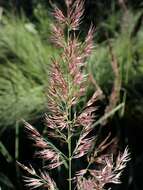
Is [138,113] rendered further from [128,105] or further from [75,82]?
[75,82]

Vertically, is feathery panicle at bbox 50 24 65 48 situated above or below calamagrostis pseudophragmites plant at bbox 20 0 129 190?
above

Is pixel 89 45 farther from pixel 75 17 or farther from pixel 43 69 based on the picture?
pixel 43 69

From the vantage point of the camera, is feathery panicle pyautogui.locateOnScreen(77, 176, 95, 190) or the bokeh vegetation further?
the bokeh vegetation

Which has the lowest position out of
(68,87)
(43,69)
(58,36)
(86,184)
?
(86,184)

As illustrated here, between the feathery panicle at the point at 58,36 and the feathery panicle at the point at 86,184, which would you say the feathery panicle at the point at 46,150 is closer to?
the feathery panicle at the point at 86,184

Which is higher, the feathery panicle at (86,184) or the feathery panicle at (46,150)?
the feathery panicle at (46,150)

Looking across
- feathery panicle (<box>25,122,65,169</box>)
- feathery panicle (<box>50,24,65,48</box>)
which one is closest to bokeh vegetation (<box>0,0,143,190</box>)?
feathery panicle (<box>25,122,65,169</box>)

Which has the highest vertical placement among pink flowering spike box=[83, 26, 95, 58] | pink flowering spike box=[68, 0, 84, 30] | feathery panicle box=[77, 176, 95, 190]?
pink flowering spike box=[68, 0, 84, 30]

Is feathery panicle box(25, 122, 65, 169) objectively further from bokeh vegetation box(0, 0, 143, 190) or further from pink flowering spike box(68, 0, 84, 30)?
bokeh vegetation box(0, 0, 143, 190)

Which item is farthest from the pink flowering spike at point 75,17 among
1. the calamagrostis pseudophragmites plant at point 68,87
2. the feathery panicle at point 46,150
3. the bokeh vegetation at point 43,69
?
the bokeh vegetation at point 43,69

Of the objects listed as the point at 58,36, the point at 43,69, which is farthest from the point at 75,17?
the point at 43,69

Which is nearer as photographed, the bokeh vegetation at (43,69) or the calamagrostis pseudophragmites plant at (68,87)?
the calamagrostis pseudophragmites plant at (68,87)

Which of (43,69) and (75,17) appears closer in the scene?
(75,17)
